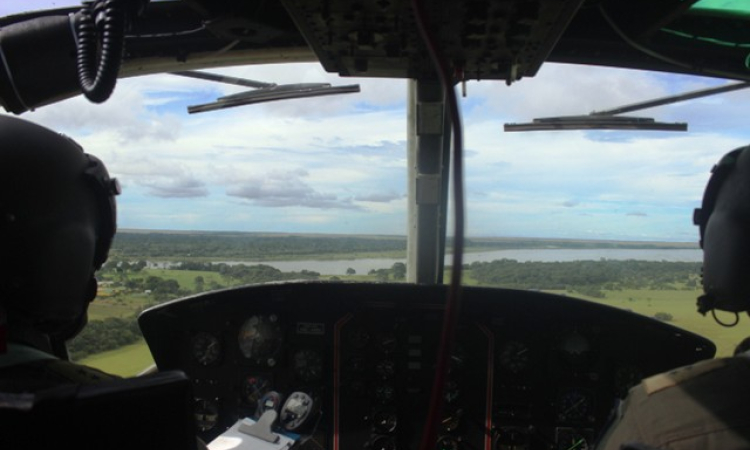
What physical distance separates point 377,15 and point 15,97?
3.90 ft

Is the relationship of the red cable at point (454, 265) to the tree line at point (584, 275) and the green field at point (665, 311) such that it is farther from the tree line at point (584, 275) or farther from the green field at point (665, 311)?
the green field at point (665, 311)

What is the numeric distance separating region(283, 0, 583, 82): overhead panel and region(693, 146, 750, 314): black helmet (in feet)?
1.63

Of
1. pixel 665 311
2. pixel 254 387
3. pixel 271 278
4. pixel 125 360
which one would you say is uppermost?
pixel 271 278

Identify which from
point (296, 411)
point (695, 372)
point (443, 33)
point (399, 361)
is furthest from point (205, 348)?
point (695, 372)

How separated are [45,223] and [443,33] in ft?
3.07

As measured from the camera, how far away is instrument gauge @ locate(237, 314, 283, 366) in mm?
2885

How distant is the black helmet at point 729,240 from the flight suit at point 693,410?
26 cm

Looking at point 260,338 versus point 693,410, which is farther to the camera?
point 260,338

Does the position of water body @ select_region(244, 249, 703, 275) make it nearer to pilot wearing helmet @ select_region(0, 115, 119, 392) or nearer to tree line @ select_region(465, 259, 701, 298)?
tree line @ select_region(465, 259, 701, 298)

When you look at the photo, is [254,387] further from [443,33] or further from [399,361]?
[443,33]

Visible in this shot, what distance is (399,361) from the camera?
2.83 m


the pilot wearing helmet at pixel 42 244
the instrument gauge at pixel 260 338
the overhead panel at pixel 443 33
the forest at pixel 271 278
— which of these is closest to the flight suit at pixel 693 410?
the overhead panel at pixel 443 33

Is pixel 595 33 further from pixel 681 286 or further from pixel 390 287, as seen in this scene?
pixel 390 287

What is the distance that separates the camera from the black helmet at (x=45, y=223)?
3.41 ft
